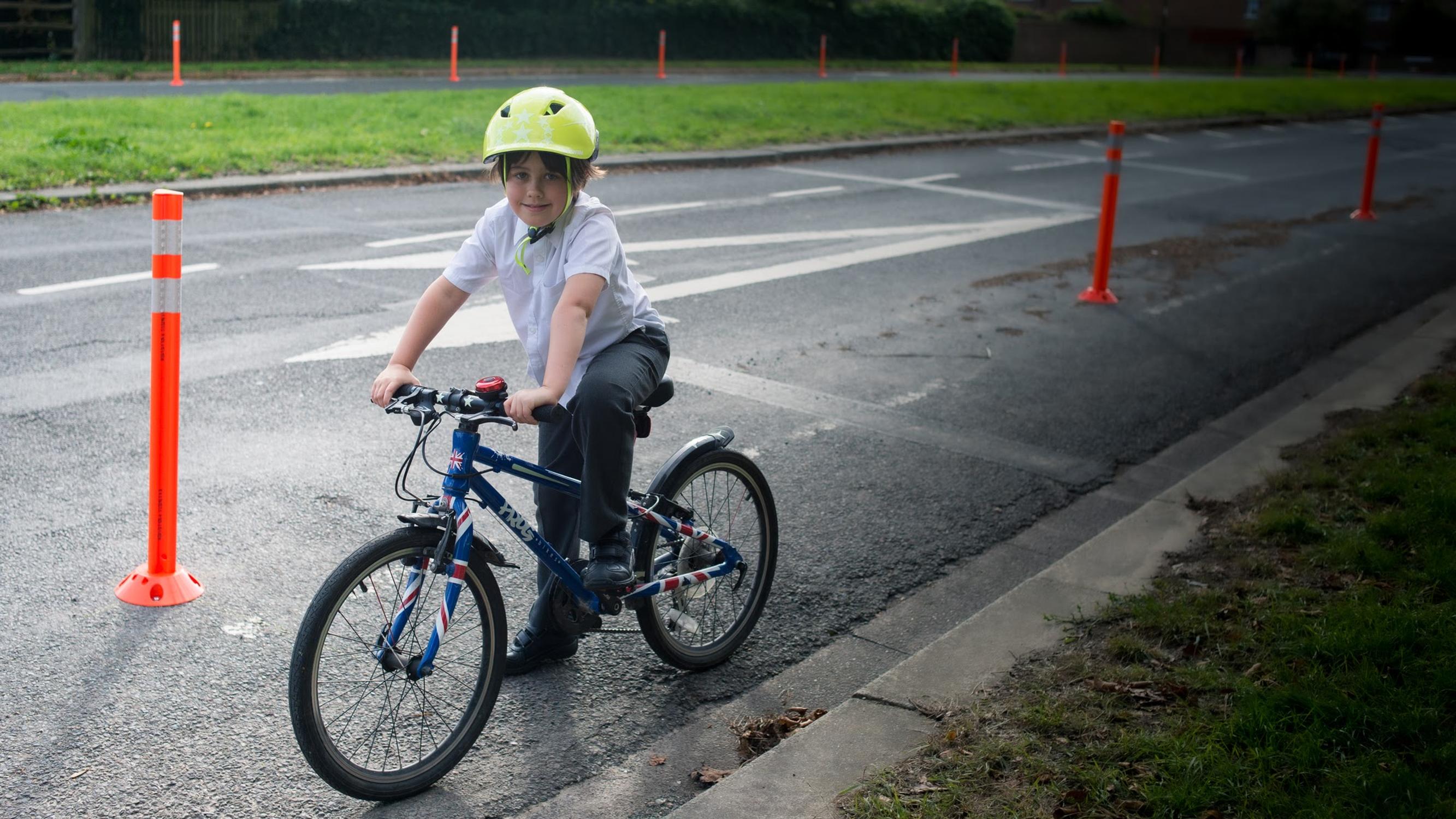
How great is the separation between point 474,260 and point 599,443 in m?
0.63

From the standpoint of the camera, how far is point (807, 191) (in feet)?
48.6

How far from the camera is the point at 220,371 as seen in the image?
6.83 meters

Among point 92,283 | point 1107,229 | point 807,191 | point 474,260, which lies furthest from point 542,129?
point 807,191

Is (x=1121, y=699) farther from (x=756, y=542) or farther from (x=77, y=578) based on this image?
(x=77, y=578)

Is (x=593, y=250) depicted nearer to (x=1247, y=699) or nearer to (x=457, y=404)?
(x=457, y=404)

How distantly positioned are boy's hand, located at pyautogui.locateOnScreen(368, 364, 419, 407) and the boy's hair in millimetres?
589

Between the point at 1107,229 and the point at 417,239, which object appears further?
the point at 417,239

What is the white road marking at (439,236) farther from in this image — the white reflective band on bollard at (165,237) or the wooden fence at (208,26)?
the wooden fence at (208,26)

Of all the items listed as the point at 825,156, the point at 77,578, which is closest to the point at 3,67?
the point at 825,156

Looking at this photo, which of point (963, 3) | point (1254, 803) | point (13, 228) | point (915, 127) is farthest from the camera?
point (963, 3)

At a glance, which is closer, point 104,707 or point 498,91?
point 104,707

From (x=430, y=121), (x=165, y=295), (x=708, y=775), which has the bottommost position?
(x=708, y=775)

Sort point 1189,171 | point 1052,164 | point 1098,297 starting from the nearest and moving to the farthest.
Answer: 1. point 1098,297
2. point 1052,164
3. point 1189,171

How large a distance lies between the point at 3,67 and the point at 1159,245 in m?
20.8
